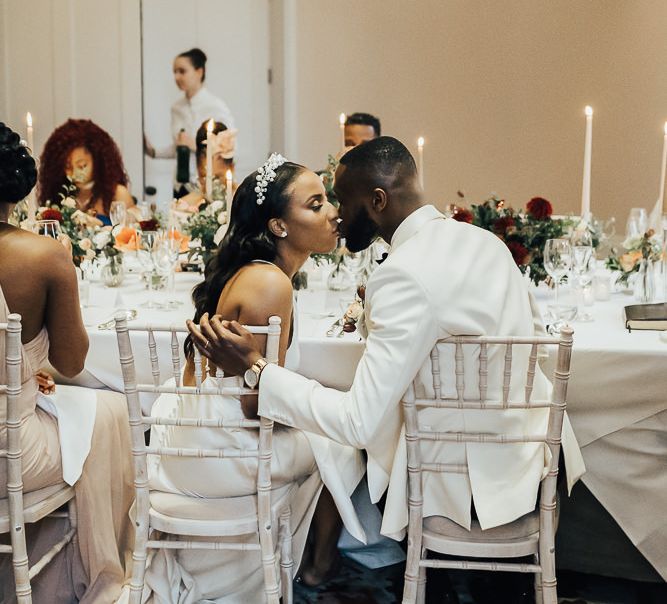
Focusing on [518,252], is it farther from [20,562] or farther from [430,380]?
[20,562]

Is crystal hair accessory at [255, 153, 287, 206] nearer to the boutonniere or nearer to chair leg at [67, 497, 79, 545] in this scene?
the boutonniere

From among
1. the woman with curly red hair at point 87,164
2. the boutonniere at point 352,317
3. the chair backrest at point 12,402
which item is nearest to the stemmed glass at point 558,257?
the boutonniere at point 352,317

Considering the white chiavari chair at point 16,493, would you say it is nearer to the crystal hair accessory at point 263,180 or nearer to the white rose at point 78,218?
the crystal hair accessory at point 263,180

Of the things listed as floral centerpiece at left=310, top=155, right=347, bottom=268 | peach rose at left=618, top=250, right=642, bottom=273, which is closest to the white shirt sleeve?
floral centerpiece at left=310, top=155, right=347, bottom=268

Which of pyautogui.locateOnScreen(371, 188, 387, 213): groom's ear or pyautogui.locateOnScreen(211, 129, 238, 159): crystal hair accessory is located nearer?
pyautogui.locateOnScreen(371, 188, 387, 213): groom's ear

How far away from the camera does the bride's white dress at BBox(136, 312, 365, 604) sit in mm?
2262

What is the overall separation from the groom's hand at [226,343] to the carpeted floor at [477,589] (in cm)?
87

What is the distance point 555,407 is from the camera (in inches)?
80.8

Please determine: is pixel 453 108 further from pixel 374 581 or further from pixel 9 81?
pixel 374 581

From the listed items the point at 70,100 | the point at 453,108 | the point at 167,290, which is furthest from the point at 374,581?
the point at 70,100

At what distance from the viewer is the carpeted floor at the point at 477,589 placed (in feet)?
8.66

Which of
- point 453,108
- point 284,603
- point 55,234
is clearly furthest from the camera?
point 453,108

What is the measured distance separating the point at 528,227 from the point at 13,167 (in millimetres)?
1750

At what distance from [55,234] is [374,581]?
5.08 ft
